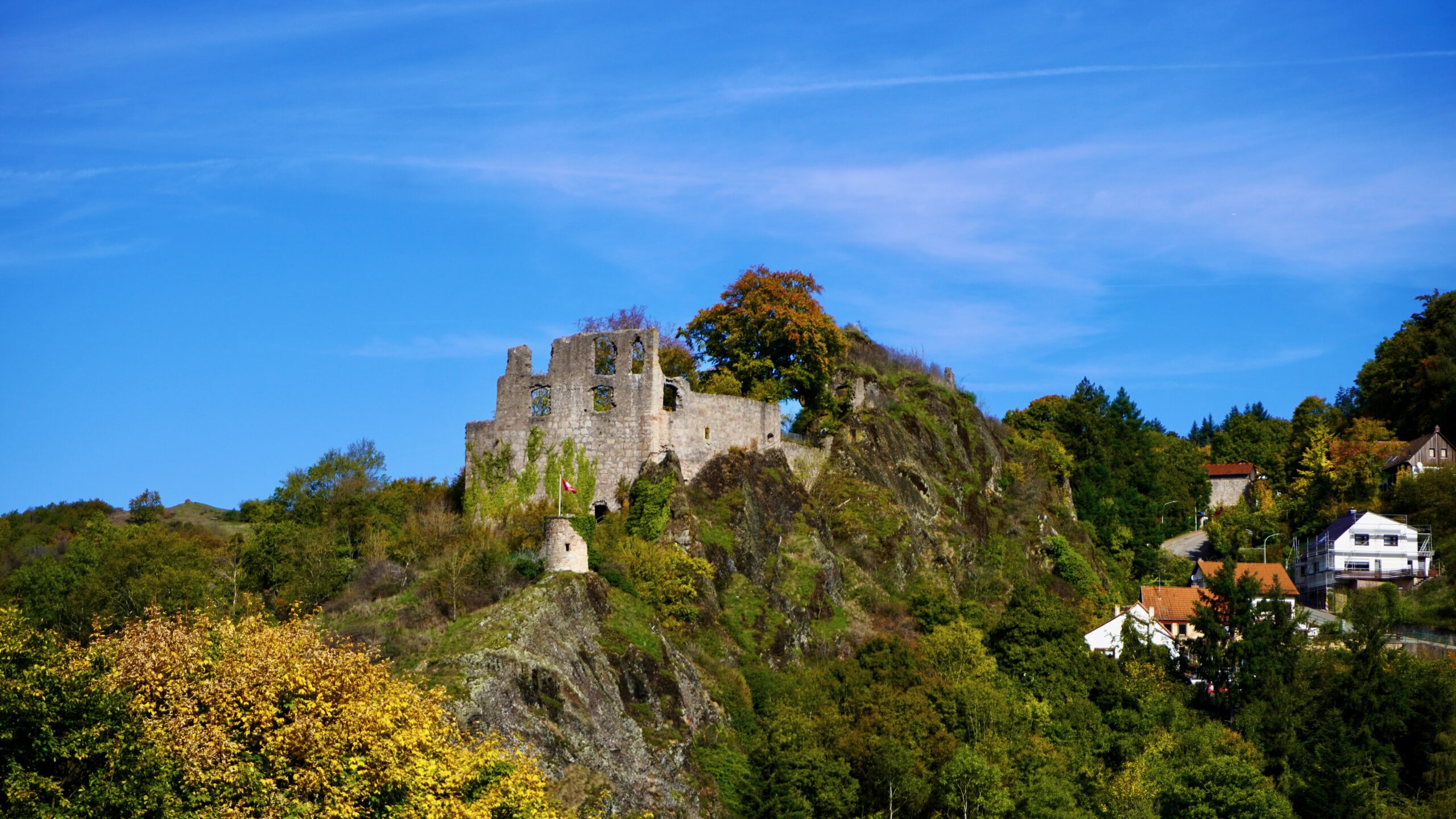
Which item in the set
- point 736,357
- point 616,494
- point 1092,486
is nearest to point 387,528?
point 616,494

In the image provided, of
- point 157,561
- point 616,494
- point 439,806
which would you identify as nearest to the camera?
point 439,806

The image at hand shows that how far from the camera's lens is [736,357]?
2680 inches

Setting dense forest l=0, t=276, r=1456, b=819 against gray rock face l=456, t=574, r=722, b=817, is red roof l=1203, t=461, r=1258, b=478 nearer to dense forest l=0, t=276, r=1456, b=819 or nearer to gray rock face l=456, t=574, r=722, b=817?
dense forest l=0, t=276, r=1456, b=819

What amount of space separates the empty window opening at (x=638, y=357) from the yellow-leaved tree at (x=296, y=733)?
22549mm

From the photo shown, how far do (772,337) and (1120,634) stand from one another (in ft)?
66.1

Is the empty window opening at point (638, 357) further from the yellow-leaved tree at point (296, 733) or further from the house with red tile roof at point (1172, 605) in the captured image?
the house with red tile roof at point (1172, 605)

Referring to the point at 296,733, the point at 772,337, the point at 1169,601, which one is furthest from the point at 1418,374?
the point at 296,733

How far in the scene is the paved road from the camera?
336 feet

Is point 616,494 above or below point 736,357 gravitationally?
below

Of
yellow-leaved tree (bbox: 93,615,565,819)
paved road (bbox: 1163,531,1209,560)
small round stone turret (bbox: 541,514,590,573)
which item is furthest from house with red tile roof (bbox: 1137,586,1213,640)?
yellow-leaved tree (bbox: 93,615,565,819)

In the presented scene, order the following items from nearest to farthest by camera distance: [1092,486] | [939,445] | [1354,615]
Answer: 1. [939,445]
2. [1354,615]
3. [1092,486]

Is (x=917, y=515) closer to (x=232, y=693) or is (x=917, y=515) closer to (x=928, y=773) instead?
(x=928, y=773)

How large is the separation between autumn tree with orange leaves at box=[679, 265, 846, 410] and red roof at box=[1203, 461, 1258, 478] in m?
56.3

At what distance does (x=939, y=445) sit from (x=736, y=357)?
37.9ft
